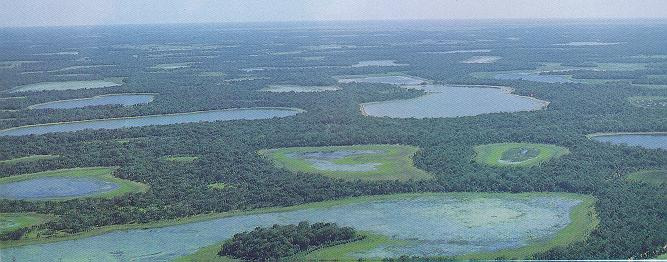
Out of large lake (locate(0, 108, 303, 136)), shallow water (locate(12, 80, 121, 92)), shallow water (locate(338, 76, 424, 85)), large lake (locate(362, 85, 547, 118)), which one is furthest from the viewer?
shallow water (locate(338, 76, 424, 85))

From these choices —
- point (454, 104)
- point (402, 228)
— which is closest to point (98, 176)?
point (402, 228)

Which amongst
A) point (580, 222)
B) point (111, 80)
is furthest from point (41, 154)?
point (111, 80)

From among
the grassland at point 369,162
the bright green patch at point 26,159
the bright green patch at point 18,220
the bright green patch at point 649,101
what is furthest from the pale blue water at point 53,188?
the bright green patch at point 649,101

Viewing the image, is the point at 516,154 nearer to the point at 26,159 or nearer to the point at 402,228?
the point at 402,228

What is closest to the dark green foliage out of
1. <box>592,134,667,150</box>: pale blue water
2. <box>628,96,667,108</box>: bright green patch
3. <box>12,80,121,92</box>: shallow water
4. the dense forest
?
the dense forest

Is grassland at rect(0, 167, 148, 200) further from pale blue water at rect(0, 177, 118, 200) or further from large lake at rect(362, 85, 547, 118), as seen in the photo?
large lake at rect(362, 85, 547, 118)

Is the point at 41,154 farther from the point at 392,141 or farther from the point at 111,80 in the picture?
the point at 111,80

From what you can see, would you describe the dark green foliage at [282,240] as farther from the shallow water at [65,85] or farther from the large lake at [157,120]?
the shallow water at [65,85]
